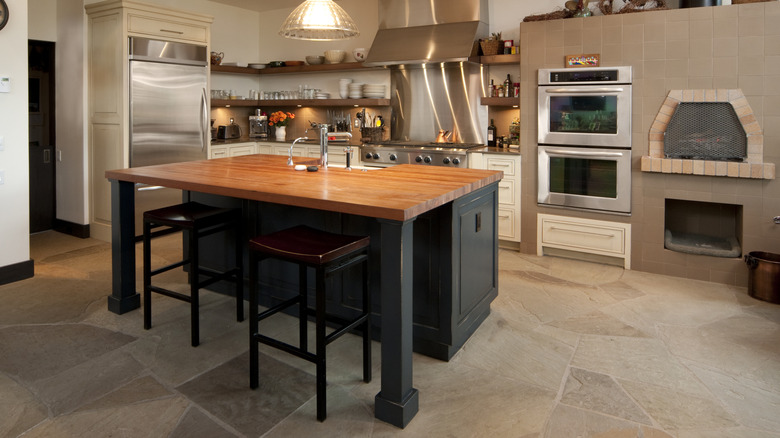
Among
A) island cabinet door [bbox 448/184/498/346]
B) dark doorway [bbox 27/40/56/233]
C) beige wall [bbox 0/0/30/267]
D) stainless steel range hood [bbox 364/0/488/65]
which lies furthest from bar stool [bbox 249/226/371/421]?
dark doorway [bbox 27/40/56/233]

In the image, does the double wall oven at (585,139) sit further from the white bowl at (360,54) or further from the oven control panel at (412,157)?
the white bowl at (360,54)

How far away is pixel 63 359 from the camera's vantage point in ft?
9.67

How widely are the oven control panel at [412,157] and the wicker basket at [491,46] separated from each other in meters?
1.14

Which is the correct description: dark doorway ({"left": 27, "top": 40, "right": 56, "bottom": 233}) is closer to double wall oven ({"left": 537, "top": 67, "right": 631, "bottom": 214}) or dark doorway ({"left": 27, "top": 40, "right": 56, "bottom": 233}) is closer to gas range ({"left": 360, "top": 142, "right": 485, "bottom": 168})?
gas range ({"left": 360, "top": 142, "right": 485, "bottom": 168})

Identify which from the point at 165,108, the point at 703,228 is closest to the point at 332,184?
the point at 165,108

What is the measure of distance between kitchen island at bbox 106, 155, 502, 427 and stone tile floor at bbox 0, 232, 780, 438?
198 mm

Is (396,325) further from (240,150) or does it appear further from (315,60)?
(315,60)

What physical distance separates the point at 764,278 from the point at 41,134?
274 inches

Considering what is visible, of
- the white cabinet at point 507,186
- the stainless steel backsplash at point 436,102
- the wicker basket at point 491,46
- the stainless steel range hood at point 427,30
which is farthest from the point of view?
the stainless steel backsplash at point 436,102

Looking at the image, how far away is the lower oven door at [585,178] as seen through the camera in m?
4.66

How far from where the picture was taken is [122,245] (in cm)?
353

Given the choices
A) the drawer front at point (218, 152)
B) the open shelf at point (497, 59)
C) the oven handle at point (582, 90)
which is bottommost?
the drawer front at point (218, 152)

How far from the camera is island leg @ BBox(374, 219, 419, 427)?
2.34 metres

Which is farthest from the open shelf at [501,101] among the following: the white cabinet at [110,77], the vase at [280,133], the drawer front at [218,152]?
the white cabinet at [110,77]
